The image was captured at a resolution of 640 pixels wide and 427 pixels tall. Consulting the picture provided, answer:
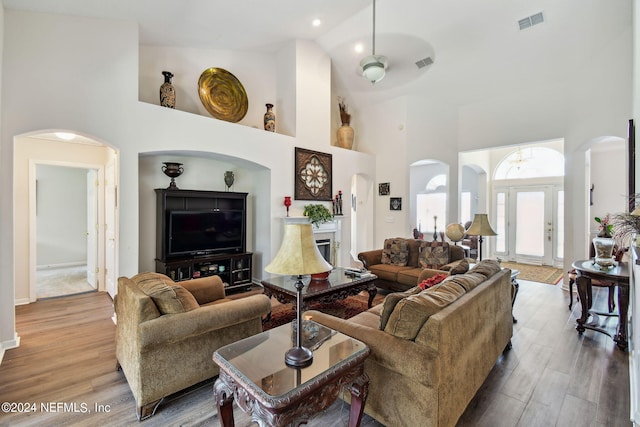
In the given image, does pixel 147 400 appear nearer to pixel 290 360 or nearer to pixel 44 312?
pixel 290 360

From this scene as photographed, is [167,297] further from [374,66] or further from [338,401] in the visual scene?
[374,66]

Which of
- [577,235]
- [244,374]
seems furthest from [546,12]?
[244,374]

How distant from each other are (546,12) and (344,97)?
3.79m

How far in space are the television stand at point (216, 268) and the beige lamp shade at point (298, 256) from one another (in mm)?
3115

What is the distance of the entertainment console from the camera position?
13.7ft

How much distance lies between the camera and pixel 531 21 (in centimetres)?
424

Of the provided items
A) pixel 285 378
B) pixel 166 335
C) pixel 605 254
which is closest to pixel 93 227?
pixel 166 335

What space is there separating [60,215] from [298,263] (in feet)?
25.7

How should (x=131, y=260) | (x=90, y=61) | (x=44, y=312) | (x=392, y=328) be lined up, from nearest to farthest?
1. (x=392, y=328)
2. (x=90, y=61)
3. (x=131, y=260)
4. (x=44, y=312)

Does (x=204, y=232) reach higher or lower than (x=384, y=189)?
lower

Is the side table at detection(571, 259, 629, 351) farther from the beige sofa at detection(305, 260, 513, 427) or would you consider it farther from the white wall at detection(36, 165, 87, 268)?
the white wall at detection(36, 165, 87, 268)

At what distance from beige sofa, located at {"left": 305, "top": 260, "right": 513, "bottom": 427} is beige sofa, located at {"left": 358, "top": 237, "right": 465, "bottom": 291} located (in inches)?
85.7

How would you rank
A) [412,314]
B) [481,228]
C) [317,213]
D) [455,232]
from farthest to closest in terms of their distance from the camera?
[317,213] < [455,232] < [481,228] < [412,314]

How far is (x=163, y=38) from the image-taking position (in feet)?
13.6
